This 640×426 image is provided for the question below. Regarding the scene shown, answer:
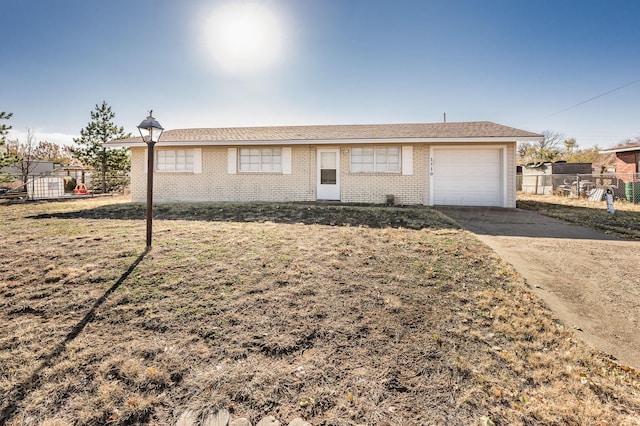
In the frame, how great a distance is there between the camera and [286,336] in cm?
275

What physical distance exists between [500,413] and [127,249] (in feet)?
17.6

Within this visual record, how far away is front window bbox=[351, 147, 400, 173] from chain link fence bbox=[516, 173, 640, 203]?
32.2 ft

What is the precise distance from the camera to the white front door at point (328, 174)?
12.3 meters

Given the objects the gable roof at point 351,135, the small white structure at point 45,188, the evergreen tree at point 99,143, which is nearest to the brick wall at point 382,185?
the gable roof at point 351,135

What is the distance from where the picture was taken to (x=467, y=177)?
11641 millimetres

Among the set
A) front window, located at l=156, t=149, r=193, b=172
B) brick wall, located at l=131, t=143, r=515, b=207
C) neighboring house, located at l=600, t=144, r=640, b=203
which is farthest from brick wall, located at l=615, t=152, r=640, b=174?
front window, located at l=156, t=149, r=193, b=172

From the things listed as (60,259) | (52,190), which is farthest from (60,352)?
(52,190)

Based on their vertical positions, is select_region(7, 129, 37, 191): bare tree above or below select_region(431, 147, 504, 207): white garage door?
above

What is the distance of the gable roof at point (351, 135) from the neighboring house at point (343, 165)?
4 centimetres

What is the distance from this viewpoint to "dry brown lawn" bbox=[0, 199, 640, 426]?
1979 mm

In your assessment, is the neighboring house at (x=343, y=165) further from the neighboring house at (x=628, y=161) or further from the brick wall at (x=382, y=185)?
the neighboring house at (x=628, y=161)

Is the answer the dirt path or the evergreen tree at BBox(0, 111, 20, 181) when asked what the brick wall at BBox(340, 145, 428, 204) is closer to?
the dirt path

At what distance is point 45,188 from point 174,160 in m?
9.07

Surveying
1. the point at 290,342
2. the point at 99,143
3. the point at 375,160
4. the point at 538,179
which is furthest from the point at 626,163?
the point at 99,143
